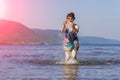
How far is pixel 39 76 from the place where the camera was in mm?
18047

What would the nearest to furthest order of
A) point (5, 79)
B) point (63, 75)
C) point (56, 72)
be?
point (5, 79) → point (63, 75) → point (56, 72)

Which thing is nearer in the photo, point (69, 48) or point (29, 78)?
point (29, 78)

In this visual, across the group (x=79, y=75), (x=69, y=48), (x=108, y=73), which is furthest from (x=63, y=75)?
(x=69, y=48)

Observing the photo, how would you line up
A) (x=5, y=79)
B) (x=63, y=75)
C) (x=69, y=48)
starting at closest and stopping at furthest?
1. (x=5, y=79)
2. (x=63, y=75)
3. (x=69, y=48)

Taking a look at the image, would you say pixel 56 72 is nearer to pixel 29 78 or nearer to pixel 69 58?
pixel 29 78

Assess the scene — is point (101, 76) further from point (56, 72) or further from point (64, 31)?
point (64, 31)

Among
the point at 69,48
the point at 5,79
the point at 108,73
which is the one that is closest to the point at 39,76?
the point at 5,79

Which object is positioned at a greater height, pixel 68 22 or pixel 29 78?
pixel 68 22

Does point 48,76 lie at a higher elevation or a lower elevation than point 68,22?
lower

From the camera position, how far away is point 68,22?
24391 millimetres

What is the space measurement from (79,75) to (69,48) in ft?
19.6

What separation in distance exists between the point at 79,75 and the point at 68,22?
641 centimetres

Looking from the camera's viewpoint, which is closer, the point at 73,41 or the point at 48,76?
the point at 48,76

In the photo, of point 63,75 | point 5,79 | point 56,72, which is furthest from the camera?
point 56,72
